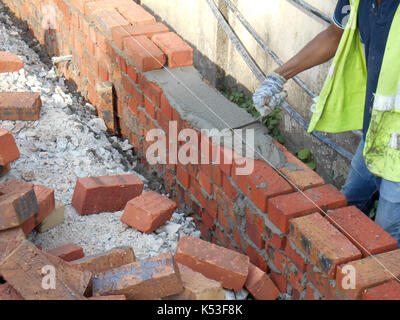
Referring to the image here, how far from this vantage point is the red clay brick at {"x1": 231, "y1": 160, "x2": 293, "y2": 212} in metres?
2.89

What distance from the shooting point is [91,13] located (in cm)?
474

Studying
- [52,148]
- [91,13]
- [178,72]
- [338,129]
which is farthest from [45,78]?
[338,129]

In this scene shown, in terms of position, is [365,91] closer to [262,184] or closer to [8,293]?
[262,184]

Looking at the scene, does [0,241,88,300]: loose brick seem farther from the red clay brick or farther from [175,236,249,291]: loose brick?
the red clay brick

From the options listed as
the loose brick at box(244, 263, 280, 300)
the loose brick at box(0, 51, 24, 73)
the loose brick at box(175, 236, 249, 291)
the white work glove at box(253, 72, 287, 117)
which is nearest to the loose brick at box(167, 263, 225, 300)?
the loose brick at box(175, 236, 249, 291)

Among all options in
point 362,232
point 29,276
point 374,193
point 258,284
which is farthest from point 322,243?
point 29,276

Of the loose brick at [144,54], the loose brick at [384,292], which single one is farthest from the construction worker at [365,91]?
the loose brick at [144,54]

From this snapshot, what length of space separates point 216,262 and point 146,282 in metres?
0.45

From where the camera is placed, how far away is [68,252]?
2924 millimetres

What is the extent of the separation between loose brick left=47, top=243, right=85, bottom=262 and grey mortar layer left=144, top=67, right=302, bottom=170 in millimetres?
1046

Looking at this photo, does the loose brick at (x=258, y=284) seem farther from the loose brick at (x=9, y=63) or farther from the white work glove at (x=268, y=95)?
the loose brick at (x=9, y=63)

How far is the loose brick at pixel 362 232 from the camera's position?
2541mm

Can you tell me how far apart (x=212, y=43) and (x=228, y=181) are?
3.37 metres

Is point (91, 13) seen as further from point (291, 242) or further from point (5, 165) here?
point (291, 242)
